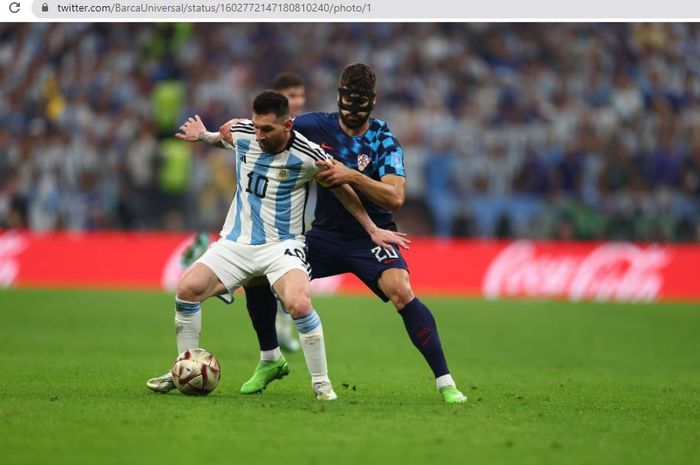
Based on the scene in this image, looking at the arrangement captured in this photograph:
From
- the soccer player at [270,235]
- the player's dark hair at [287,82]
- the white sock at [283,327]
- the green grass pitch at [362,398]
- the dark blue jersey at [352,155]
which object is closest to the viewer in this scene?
the green grass pitch at [362,398]

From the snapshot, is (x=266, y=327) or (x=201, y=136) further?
(x=266, y=327)

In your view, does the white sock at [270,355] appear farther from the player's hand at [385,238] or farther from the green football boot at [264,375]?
the player's hand at [385,238]

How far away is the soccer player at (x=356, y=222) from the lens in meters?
8.53

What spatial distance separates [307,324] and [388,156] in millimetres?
1455

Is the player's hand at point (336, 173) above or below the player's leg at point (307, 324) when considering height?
above

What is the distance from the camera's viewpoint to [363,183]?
8.41 metres

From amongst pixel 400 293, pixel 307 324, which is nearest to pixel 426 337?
pixel 400 293

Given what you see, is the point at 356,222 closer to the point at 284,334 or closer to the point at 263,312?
the point at 263,312

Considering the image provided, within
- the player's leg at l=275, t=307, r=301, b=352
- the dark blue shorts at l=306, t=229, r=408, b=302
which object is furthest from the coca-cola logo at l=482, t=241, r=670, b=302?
the dark blue shorts at l=306, t=229, r=408, b=302

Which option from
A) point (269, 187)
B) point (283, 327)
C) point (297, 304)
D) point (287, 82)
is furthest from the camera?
point (283, 327)

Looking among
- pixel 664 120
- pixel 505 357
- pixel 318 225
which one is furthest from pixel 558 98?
pixel 318 225

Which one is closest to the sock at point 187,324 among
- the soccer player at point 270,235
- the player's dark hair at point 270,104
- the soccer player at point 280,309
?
the soccer player at point 270,235

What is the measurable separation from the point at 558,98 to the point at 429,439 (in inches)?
793

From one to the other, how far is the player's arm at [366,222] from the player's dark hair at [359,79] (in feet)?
2.52
